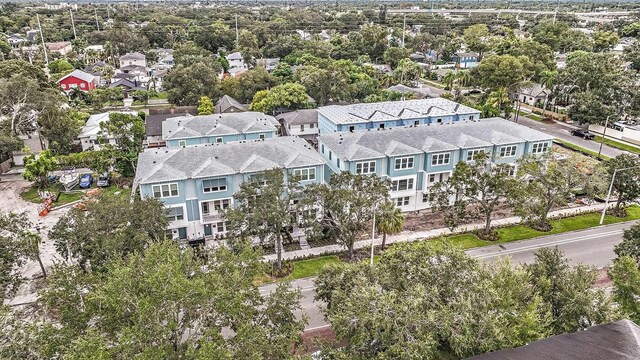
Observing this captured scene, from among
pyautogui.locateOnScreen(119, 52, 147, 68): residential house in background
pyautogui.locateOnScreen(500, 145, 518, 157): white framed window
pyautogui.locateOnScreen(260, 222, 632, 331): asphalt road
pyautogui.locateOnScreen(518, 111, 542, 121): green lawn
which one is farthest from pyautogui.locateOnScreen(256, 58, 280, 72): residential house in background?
pyautogui.locateOnScreen(260, 222, 632, 331): asphalt road

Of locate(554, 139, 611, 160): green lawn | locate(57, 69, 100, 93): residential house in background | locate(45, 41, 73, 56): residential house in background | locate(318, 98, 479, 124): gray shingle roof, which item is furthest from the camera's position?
locate(45, 41, 73, 56): residential house in background

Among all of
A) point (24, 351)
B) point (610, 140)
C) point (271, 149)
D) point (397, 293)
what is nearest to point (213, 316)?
point (24, 351)

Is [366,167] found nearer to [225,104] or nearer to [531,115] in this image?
[225,104]

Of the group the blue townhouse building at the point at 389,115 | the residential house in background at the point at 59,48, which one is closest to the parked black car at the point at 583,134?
the blue townhouse building at the point at 389,115

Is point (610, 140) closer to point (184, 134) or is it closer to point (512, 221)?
point (512, 221)

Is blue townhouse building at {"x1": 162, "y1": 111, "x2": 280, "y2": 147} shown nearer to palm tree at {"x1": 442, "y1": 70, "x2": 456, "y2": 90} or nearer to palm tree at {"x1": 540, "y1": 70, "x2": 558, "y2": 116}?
palm tree at {"x1": 442, "y1": 70, "x2": 456, "y2": 90}

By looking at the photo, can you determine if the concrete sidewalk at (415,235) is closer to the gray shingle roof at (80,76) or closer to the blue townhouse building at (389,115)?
the blue townhouse building at (389,115)

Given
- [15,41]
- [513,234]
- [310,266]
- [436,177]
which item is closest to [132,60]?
[15,41]
